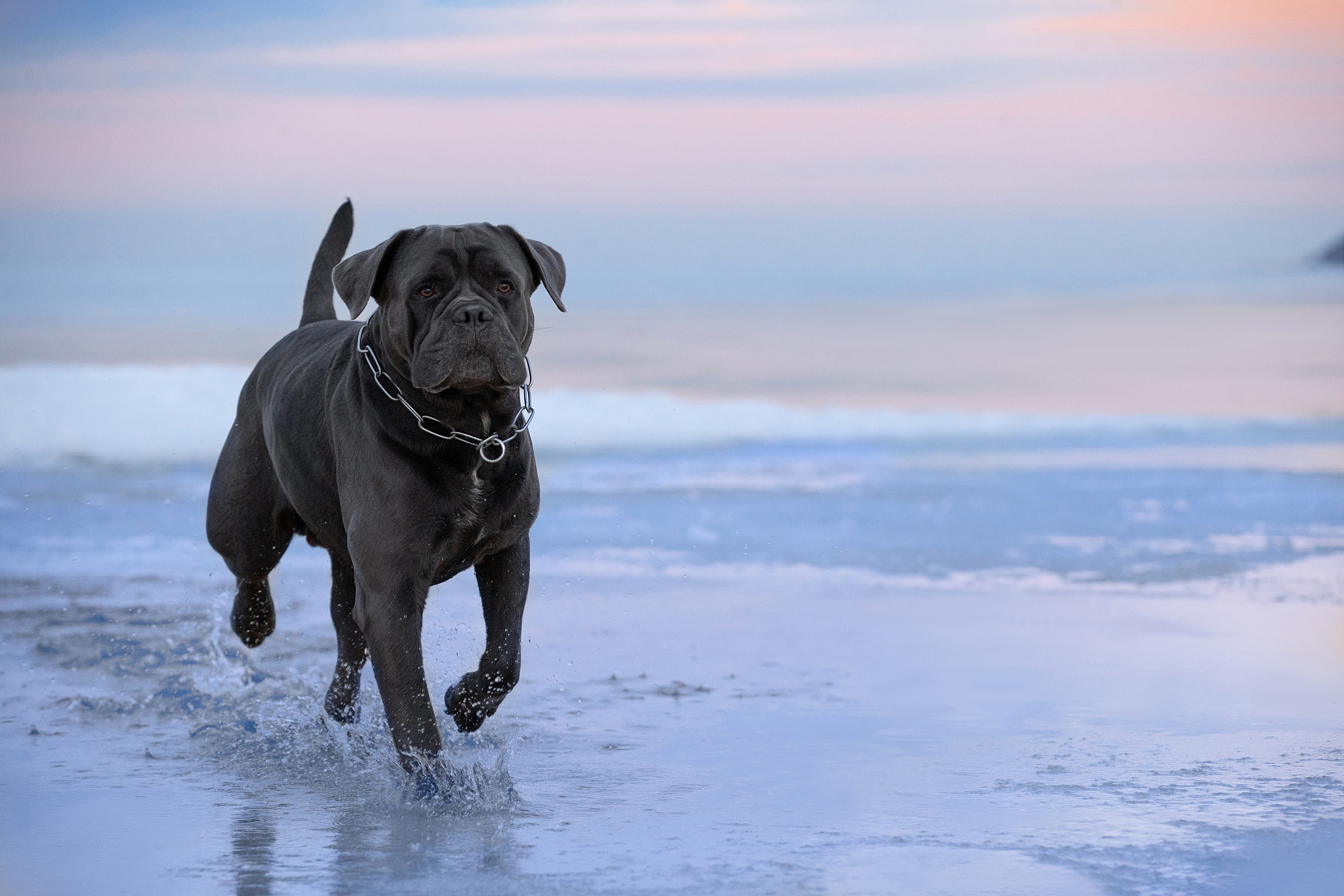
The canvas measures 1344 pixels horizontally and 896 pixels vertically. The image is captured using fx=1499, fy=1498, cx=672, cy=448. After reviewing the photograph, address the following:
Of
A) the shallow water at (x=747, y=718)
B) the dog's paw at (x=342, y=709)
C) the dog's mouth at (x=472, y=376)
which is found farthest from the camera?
the dog's paw at (x=342, y=709)

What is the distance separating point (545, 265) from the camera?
414 centimetres

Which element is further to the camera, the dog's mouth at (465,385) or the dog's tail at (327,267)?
the dog's tail at (327,267)

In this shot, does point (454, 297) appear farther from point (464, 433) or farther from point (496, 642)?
point (496, 642)

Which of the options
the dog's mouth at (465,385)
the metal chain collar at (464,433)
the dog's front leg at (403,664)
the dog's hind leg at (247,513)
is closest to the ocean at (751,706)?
the dog's front leg at (403,664)

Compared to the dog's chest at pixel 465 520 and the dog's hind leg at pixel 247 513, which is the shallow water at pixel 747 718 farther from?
the dog's chest at pixel 465 520

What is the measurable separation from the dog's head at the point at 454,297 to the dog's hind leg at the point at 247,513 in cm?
121

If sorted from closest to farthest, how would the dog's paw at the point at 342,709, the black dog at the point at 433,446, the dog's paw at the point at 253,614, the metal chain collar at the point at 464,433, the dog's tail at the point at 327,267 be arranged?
the black dog at the point at 433,446, the metal chain collar at the point at 464,433, the dog's paw at the point at 342,709, the dog's paw at the point at 253,614, the dog's tail at the point at 327,267

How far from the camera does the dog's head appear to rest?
3.72 m

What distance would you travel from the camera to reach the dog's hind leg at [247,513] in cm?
512

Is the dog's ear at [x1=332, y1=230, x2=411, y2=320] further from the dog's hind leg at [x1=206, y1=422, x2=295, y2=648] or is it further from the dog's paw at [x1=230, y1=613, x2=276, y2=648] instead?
the dog's paw at [x1=230, y1=613, x2=276, y2=648]

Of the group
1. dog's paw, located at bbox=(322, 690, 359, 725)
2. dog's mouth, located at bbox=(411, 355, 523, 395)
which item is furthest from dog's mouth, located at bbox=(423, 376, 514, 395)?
dog's paw, located at bbox=(322, 690, 359, 725)

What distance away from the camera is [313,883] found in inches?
129

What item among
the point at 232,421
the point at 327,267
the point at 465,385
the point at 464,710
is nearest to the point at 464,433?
the point at 465,385

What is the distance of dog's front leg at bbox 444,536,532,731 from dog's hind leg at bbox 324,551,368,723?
32.4 inches
